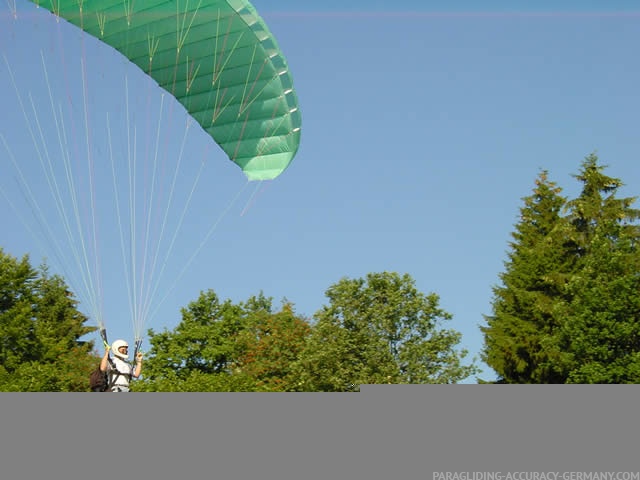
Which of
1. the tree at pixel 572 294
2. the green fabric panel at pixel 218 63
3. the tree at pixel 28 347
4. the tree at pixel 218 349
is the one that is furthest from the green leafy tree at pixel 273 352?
the green fabric panel at pixel 218 63

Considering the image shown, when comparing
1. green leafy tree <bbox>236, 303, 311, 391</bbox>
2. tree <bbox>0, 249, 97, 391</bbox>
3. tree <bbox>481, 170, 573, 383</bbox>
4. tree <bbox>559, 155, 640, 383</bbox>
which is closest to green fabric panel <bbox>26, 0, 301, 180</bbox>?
tree <bbox>559, 155, 640, 383</bbox>

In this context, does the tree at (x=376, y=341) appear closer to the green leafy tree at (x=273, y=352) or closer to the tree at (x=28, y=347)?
the green leafy tree at (x=273, y=352)

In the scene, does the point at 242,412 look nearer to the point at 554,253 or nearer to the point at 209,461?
the point at 209,461

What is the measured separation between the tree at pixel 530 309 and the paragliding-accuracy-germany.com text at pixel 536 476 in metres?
24.2

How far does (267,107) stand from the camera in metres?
18.1

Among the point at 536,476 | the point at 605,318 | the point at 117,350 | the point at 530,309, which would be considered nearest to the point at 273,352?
the point at 530,309

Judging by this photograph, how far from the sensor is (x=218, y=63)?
17594mm

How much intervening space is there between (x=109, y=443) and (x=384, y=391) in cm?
289

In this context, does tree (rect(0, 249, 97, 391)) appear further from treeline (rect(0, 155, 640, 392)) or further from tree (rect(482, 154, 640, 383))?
tree (rect(482, 154, 640, 383))

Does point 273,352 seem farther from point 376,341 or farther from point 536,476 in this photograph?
point 536,476

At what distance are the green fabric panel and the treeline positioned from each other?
48.4 ft

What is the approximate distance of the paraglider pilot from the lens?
1260 centimetres

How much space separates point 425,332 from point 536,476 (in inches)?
1196

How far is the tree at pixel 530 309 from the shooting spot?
116 feet
